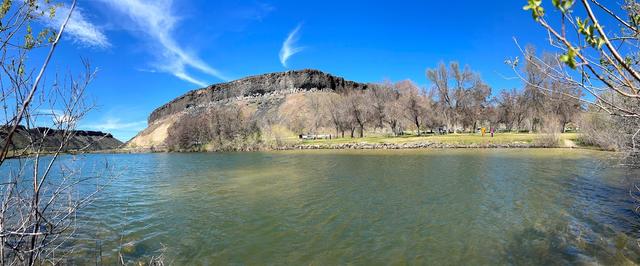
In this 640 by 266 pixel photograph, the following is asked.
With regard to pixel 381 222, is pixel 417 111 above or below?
above

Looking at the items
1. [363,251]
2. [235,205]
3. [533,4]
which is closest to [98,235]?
[235,205]

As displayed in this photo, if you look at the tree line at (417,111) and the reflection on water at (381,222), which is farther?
the tree line at (417,111)

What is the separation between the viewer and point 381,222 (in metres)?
10.8

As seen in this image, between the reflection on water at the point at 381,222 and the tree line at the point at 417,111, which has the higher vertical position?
the tree line at the point at 417,111

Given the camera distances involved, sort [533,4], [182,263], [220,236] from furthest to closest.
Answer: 1. [220,236]
2. [182,263]
3. [533,4]

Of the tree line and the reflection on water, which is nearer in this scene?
the reflection on water

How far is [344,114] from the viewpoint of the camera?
241ft

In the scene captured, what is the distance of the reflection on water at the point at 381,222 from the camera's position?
320 inches

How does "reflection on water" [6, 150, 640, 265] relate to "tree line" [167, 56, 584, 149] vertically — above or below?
below

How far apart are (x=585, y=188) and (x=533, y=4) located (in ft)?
56.1

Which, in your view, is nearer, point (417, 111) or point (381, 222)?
point (381, 222)

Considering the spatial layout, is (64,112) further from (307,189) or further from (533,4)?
(307,189)

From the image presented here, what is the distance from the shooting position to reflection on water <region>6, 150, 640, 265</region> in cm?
813

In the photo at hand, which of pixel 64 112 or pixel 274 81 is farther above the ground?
pixel 274 81
